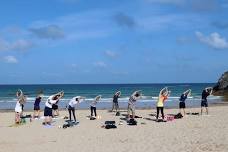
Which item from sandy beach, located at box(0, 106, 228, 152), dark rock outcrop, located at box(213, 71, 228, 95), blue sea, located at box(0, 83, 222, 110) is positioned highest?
dark rock outcrop, located at box(213, 71, 228, 95)

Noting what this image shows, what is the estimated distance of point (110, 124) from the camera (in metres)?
20.3

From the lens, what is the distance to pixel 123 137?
56.0 ft

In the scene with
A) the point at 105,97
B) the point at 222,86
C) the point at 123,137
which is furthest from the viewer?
the point at 105,97

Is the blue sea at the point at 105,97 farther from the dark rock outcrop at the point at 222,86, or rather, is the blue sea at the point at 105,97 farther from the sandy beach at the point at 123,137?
the sandy beach at the point at 123,137

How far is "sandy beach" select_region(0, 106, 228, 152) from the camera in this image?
14.7 metres

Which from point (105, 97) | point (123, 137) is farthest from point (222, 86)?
point (123, 137)

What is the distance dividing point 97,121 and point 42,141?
6956mm

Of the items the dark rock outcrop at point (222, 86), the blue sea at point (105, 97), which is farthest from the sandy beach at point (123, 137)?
the dark rock outcrop at point (222, 86)

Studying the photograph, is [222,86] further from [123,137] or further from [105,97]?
[123,137]

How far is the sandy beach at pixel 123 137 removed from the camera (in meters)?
14.7

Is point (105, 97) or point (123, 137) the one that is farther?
point (105, 97)

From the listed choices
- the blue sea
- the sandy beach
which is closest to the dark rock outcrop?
the blue sea

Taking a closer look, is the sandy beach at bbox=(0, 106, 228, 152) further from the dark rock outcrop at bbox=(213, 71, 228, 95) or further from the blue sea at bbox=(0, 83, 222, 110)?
the dark rock outcrop at bbox=(213, 71, 228, 95)

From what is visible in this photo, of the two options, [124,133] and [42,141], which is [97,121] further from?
[42,141]
